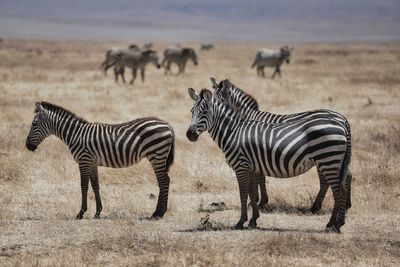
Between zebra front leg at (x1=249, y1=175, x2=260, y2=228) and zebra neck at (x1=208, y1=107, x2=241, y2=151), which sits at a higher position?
zebra neck at (x1=208, y1=107, x2=241, y2=151)

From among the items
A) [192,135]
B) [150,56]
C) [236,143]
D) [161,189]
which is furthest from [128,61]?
[236,143]

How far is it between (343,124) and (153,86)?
18296mm

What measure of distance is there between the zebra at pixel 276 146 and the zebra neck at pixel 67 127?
1963 millimetres

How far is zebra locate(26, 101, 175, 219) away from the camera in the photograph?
10078 millimetres

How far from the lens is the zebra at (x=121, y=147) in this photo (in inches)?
397

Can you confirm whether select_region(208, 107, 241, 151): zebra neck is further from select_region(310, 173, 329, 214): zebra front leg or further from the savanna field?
select_region(310, 173, 329, 214): zebra front leg

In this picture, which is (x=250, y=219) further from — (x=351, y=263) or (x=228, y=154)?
(x=351, y=263)

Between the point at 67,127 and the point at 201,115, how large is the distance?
2249 millimetres

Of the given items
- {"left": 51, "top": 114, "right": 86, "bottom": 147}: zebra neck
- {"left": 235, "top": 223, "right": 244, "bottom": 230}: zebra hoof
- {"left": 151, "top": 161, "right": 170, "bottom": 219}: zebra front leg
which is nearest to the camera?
{"left": 235, "top": 223, "right": 244, "bottom": 230}: zebra hoof

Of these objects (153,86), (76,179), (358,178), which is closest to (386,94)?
(153,86)

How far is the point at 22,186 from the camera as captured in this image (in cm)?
1202

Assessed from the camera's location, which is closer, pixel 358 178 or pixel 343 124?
pixel 343 124

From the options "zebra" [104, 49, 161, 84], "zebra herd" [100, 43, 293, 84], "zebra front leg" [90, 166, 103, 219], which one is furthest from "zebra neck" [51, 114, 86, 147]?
"zebra" [104, 49, 161, 84]

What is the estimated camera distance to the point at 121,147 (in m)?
10.1
